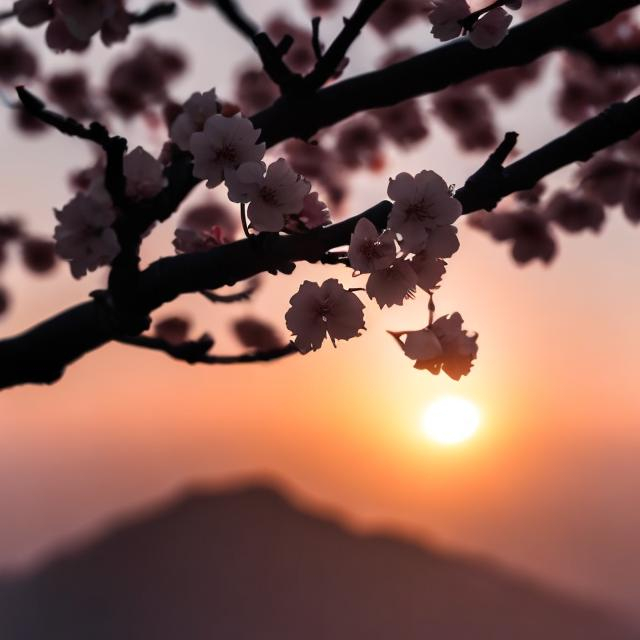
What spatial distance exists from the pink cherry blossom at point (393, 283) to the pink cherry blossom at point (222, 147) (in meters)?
0.50

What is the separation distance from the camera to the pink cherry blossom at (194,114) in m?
2.82

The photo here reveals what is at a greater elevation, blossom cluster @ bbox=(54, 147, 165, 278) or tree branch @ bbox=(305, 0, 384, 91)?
tree branch @ bbox=(305, 0, 384, 91)

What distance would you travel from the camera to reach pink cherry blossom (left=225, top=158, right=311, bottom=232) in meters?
2.02

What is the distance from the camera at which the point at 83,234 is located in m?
3.04

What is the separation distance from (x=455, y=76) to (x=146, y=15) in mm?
1517

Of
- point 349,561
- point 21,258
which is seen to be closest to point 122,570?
point 349,561

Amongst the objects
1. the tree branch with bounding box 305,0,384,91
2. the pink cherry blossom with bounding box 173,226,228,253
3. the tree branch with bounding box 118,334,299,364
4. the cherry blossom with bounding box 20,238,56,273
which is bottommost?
the tree branch with bounding box 118,334,299,364

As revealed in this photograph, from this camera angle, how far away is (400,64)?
2963 millimetres

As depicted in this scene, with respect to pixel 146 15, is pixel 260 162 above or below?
below

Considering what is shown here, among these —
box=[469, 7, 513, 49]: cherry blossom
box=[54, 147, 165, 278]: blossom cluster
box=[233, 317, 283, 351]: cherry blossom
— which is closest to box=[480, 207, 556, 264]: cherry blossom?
box=[233, 317, 283, 351]: cherry blossom

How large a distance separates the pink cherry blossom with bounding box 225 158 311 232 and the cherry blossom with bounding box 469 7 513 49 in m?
0.97

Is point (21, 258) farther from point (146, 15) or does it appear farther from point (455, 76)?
point (455, 76)

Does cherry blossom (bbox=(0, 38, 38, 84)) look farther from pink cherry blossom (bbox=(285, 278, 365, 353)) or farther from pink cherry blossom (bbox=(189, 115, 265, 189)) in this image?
pink cherry blossom (bbox=(285, 278, 365, 353))

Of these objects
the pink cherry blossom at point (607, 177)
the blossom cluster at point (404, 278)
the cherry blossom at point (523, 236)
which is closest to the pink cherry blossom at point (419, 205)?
the blossom cluster at point (404, 278)
